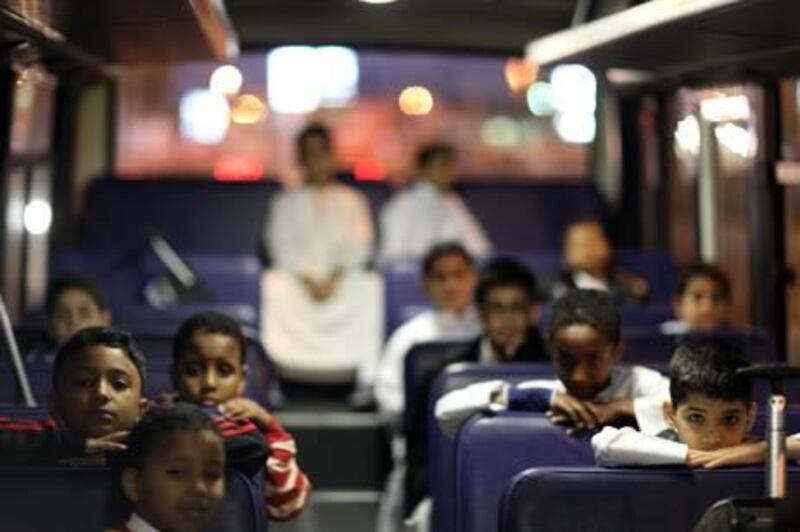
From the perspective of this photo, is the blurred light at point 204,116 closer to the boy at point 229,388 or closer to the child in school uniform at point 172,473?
the boy at point 229,388

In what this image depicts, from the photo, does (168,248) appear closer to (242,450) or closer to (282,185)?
(282,185)

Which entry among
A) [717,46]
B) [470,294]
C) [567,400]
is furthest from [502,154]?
[567,400]

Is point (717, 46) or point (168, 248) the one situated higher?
point (717, 46)

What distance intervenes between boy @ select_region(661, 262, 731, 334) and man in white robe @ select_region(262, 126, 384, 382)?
2141 millimetres

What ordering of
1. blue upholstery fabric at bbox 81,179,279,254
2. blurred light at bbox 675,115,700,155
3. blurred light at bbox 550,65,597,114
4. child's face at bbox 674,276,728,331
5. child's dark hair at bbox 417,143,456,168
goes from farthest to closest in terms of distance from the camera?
blurred light at bbox 550,65,597,114 < child's dark hair at bbox 417,143,456,168 < blue upholstery fabric at bbox 81,179,279,254 < blurred light at bbox 675,115,700,155 < child's face at bbox 674,276,728,331

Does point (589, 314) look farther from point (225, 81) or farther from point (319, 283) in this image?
point (225, 81)

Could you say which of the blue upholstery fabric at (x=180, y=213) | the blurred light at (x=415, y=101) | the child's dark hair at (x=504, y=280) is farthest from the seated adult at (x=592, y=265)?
the blurred light at (x=415, y=101)

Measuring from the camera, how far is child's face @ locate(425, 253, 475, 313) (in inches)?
317

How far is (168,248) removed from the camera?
9.55 meters

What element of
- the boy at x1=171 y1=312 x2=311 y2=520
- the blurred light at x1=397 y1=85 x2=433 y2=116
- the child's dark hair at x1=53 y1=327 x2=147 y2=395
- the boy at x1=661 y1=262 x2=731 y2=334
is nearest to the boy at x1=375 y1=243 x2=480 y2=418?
the boy at x1=661 y1=262 x2=731 y2=334

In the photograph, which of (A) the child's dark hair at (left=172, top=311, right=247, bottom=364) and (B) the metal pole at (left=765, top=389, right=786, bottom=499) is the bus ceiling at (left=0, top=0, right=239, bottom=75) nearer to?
(A) the child's dark hair at (left=172, top=311, right=247, bottom=364)

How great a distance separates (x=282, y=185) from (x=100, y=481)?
7.19 m

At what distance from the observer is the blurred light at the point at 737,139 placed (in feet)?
25.8

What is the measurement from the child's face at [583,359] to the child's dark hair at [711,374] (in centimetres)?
52
